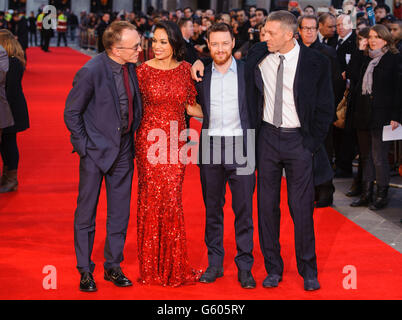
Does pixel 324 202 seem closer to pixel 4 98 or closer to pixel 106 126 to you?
pixel 106 126

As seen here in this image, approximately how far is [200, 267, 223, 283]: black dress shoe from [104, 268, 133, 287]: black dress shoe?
53cm

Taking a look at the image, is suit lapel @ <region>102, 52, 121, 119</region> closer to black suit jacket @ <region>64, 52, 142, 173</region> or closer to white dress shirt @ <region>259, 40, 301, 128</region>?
black suit jacket @ <region>64, 52, 142, 173</region>

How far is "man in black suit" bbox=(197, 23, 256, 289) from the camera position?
15.9 ft

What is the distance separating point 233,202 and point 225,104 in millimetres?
710

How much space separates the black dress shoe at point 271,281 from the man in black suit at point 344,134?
3703mm

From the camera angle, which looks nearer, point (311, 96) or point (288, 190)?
→ point (311, 96)

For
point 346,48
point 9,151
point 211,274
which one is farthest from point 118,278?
point 346,48

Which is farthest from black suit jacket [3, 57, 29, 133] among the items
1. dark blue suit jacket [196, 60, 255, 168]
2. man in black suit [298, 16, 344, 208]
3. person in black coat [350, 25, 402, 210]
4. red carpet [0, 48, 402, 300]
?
person in black coat [350, 25, 402, 210]

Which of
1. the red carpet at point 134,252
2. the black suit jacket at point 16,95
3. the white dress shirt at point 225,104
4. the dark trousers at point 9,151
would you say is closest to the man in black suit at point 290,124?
the white dress shirt at point 225,104

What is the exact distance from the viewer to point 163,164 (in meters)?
4.93

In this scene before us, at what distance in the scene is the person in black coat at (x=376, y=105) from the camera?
6934 mm

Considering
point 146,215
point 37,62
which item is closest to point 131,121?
point 146,215

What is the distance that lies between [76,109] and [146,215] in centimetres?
89
